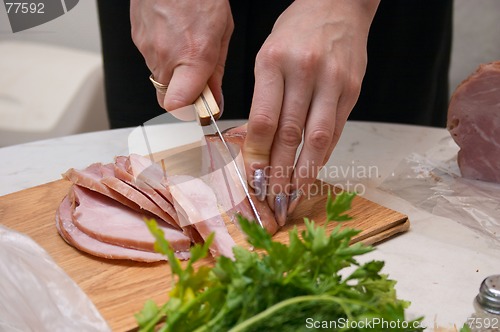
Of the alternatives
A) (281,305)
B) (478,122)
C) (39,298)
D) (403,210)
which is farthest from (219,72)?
(281,305)

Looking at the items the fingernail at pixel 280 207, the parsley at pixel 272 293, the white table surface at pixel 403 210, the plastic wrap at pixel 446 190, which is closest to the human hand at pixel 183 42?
the fingernail at pixel 280 207

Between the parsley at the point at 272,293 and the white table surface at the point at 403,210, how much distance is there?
44 centimetres

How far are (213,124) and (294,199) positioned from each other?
11.2 inches

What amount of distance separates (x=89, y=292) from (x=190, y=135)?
27.4 inches

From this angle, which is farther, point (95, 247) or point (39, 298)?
point (95, 247)

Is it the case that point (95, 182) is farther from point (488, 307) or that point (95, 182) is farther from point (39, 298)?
point (488, 307)

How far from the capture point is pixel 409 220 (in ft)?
5.80

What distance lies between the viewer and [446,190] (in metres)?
1.95

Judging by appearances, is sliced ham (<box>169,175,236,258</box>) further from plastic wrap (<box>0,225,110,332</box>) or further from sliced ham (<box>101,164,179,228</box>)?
plastic wrap (<box>0,225,110,332</box>)

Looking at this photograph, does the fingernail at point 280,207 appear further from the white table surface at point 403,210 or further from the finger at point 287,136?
the white table surface at point 403,210

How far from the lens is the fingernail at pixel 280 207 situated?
165 cm

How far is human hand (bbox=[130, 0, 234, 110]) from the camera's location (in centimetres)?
174

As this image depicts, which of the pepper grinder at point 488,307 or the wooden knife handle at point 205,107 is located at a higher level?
the wooden knife handle at point 205,107

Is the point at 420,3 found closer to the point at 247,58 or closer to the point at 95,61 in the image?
the point at 247,58
